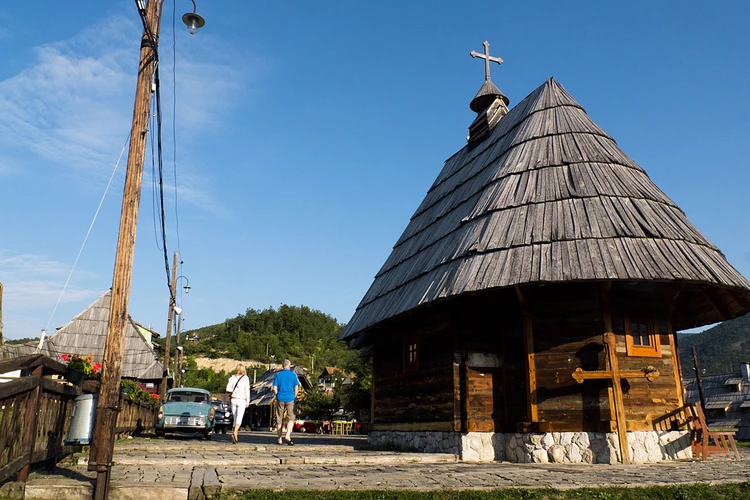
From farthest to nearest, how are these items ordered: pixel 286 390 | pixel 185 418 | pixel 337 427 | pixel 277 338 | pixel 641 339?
pixel 277 338
pixel 337 427
pixel 185 418
pixel 286 390
pixel 641 339

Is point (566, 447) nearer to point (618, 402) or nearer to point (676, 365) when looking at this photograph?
point (618, 402)

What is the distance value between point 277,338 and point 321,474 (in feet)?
323

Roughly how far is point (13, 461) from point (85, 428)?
5.32 ft

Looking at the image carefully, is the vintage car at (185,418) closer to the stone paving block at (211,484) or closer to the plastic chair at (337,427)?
the stone paving block at (211,484)

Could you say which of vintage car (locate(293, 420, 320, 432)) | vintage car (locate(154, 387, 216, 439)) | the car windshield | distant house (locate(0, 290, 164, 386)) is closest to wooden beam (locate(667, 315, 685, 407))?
vintage car (locate(154, 387, 216, 439))

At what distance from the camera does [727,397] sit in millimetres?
41688

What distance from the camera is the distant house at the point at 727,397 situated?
4075cm

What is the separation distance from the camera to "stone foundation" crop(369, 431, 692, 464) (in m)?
10.3

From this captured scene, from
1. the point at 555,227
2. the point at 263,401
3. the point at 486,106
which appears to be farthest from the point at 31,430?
the point at 263,401

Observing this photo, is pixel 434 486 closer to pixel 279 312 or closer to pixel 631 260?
pixel 631 260

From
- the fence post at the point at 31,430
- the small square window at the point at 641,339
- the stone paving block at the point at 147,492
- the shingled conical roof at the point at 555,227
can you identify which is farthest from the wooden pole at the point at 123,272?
the small square window at the point at 641,339

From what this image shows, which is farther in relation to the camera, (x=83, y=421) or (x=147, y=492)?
(x=83, y=421)

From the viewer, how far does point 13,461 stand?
5.50m

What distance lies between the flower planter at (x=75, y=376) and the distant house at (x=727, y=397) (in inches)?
1660
